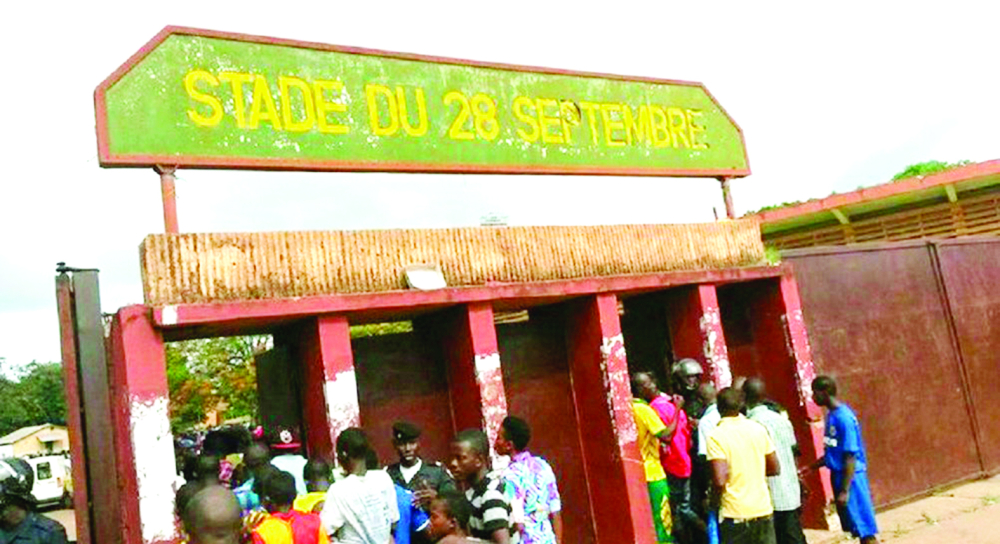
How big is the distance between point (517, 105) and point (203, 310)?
11.2 ft

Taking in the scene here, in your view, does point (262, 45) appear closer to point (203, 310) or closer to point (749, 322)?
point (203, 310)

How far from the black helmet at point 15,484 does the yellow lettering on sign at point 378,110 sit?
332 centimetres

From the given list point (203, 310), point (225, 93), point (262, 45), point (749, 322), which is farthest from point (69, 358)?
point (749, 322)

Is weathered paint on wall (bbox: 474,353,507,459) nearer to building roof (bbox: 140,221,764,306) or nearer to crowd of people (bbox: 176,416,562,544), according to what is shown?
building roof (bbox: 140,221,764,306)

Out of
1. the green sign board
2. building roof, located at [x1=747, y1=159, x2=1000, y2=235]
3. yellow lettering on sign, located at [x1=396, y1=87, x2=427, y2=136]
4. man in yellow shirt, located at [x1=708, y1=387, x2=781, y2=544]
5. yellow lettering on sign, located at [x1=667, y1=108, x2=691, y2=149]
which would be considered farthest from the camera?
building roof, located at [x1=747, y1=159, x2=1000, y2=235]

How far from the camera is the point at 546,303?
6980 millimetres

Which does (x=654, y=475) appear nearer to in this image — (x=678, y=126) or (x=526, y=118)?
(x=526, y=118)

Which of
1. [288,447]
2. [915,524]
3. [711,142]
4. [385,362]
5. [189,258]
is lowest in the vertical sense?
[915,524]

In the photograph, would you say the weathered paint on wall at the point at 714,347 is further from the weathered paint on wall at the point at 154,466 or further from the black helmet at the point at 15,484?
the black helmet at the point at 15,484

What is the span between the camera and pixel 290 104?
596 cm

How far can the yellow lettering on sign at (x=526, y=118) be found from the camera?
7.18m

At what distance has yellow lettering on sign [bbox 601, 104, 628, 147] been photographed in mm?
7742

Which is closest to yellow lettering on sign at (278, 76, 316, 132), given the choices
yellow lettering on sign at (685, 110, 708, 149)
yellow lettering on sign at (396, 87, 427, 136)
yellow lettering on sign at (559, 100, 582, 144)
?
yellow lettering on sign at (396, 87, 427, 136)

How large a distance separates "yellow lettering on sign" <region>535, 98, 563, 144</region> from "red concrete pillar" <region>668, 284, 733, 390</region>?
1792mm
